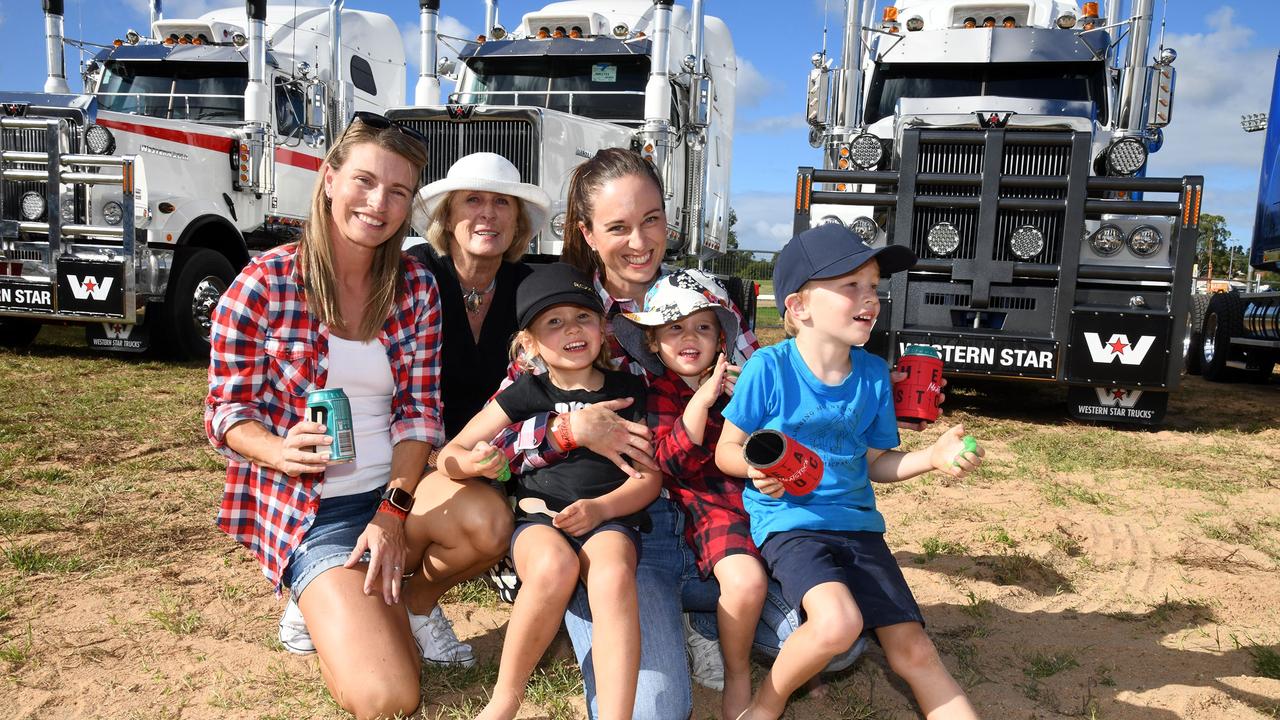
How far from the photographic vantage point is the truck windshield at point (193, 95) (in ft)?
33.1

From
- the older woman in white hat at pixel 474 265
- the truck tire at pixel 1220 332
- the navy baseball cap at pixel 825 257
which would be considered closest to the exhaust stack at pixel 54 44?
the older woman in white hat at pixel 474 265

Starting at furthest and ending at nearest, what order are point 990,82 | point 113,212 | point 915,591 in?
point 113,212, point 990,82, point 915,591

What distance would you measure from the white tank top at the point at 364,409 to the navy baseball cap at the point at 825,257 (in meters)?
1.35

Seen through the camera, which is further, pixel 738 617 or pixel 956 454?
pixel 738 617

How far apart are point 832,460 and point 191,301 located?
822cm

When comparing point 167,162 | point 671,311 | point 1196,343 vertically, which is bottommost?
point 1196,343

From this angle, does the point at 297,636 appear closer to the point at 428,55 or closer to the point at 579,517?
the point at 579,517

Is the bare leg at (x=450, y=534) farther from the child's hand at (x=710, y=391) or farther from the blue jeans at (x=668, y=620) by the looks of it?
the child's hand at (x=710, y=391)

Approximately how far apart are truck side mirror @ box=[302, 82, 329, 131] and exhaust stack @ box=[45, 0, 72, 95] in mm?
Result: 2963

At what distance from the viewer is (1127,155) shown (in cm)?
709

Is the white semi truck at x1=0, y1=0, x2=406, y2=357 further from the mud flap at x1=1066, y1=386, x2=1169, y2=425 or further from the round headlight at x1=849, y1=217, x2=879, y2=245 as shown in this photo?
the mud flap at x1=1066, y1=386, x2=1169, y2=425

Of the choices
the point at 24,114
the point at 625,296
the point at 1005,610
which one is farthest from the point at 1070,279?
the point at 24,114

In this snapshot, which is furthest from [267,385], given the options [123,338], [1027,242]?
[123,338]

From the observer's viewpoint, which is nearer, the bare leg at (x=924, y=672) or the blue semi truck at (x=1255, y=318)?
the bare leg at (x=924, y=672)
